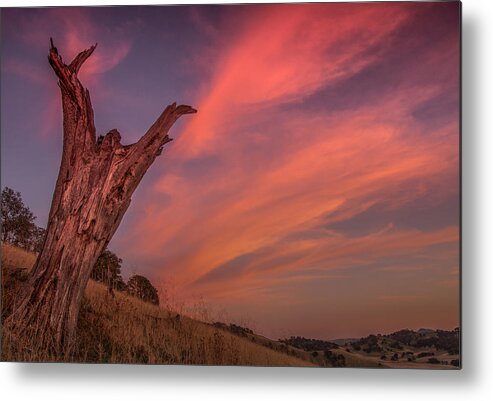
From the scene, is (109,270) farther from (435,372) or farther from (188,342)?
(435,372)

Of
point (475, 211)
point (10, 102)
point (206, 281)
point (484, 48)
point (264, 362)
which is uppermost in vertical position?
point (484, 48)

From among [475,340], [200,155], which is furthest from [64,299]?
[475,340]

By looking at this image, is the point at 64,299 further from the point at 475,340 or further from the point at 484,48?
the point at 484,48

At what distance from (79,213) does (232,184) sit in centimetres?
96

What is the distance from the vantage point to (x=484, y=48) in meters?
4.91

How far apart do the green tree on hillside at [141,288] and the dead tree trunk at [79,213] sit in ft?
0.91

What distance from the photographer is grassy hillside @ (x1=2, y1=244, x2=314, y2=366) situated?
502 cm

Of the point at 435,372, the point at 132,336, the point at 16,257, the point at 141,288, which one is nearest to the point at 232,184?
the point at 141,288

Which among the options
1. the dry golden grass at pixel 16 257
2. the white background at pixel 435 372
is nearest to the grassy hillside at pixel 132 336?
the dry golden grass at pixel 16 257

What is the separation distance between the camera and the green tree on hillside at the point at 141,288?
5.08m

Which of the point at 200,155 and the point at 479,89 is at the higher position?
the point at 479,89

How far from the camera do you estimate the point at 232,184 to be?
16.7 ft

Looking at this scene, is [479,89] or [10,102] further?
[10,102]

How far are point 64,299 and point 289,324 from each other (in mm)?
1388
